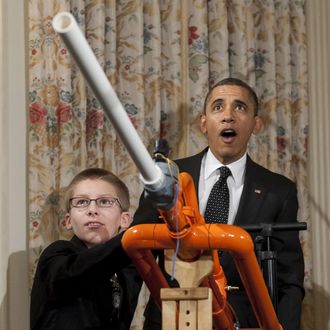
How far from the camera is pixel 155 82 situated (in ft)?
8.00

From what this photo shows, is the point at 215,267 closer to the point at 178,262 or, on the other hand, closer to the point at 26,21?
the point at 178,262

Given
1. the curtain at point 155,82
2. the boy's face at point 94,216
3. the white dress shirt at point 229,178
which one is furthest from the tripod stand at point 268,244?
the curtain at point 155,82

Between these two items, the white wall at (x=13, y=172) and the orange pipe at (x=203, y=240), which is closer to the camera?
the orange pipe at (x=203, y=240)

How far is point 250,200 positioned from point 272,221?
0.27 feet

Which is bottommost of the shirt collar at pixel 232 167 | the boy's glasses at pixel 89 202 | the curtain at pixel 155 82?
the boy's glasses at pixel 89 202

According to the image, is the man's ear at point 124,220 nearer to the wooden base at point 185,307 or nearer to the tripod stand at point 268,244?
the tripod stand at point 268,244

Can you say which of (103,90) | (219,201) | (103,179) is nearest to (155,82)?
(219,201)

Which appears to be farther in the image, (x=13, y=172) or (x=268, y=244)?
(x=13, y=172)

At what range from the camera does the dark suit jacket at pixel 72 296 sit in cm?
157

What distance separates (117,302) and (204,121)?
644mm

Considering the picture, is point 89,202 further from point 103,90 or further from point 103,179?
point 103,90

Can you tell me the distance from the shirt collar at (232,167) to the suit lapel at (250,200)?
1.1 inches

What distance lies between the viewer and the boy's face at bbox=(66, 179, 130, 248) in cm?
172

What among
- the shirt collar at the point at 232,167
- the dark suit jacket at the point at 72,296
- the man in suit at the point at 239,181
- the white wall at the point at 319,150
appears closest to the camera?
the dark suit jacket at the point at 72,296
